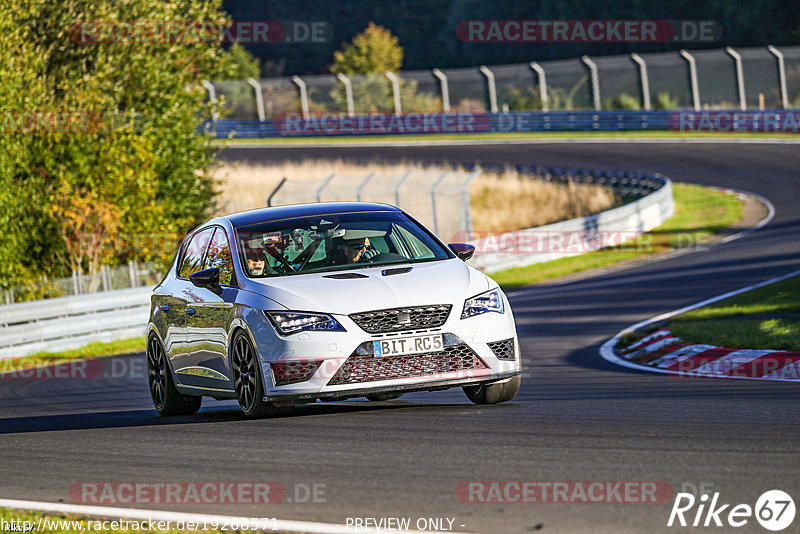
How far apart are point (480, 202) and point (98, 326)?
886 inches

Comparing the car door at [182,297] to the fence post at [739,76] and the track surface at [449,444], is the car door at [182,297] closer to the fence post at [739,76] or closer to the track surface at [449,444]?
the track surface at [449,444]

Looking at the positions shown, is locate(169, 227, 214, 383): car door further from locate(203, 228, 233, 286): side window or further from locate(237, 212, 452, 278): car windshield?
locate(237, 212, 452, 278): car windshield

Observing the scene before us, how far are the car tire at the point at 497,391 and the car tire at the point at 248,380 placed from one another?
60.5 inches

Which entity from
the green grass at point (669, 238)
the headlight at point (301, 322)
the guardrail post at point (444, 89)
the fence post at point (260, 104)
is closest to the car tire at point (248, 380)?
the headlight at point (301, 322)

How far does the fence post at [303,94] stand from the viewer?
5891 centimetres

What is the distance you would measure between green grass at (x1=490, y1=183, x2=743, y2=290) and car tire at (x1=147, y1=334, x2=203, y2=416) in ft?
49.1

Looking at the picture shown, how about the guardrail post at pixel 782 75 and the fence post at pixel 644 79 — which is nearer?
the guardrail post at pixel 782 75

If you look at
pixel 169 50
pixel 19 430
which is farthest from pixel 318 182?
pixel 19 430

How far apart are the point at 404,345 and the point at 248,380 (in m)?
1.27

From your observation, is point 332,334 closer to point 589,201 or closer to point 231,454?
point 231,454

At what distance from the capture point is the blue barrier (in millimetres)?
48438

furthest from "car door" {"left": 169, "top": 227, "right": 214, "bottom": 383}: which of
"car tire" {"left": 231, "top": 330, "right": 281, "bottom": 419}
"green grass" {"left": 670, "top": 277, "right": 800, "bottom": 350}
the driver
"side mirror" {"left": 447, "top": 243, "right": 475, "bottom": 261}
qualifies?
"green grass" {"left": 670, "top": 277, "right": 800, "bottom": 350}

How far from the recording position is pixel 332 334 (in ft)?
27.6

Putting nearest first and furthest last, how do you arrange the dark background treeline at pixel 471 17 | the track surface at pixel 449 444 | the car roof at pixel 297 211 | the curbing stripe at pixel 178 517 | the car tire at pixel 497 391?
the curbing stripe at pixel 178 517 → the track surface at pixel 449 444 → the car tire at pixel 497 391 → the car roof at pixel 297 211 → the dark background treeline at pixel 471 17
